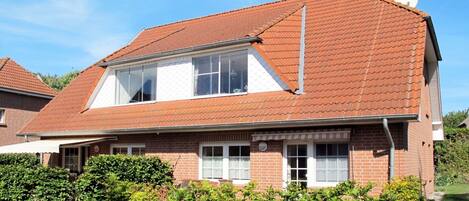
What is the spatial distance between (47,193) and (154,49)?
9.14 m

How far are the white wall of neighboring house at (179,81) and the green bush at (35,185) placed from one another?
6.76 metres

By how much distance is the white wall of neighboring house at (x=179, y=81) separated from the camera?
18812 millimetres

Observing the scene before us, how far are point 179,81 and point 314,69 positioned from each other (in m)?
5.78

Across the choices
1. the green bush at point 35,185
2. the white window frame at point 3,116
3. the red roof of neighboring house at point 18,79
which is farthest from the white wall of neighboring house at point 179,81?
the red roof of neighboring house at point 18,79

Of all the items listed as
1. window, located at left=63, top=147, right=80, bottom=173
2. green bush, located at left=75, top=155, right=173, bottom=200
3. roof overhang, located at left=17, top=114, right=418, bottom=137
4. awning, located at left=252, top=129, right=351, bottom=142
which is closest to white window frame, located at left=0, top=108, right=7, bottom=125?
window, located at left=63, top=147, right=80, bottom=173

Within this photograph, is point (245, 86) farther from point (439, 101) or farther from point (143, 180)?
point (439, 101)

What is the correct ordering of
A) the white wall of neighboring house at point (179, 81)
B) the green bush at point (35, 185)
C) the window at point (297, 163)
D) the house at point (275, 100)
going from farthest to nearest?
the white wall of neighboring house at point (179, 81) → the window at point (297, 163) → the house at point (275, 100) → the green bush at point (35, 185)

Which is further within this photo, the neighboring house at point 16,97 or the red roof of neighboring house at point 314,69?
the neighboring house at point 16,97

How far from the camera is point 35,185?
15531 millimetres

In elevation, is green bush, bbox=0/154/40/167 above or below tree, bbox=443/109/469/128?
below

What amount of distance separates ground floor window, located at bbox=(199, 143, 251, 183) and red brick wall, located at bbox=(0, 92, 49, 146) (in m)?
19.8

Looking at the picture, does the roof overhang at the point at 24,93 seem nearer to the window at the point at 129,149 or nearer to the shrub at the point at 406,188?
the window at the point at 129,149

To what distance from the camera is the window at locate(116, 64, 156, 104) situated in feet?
74.1

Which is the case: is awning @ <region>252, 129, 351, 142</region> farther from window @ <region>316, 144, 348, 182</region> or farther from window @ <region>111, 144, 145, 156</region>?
window @ <region>111, 144, 145, 156</region>
